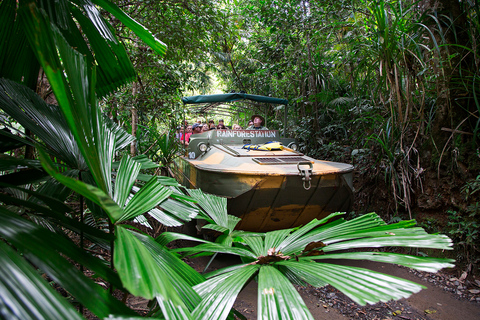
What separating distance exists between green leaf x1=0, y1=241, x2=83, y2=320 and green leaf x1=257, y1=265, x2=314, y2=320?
0.96ft

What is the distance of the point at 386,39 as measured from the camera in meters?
3.13

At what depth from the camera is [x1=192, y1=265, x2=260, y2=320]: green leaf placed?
1.79ft

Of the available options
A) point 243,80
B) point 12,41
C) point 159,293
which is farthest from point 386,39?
point 243,80

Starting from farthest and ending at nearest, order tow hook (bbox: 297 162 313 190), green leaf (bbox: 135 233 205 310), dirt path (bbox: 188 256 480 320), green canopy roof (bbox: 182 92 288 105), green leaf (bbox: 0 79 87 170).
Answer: green canopy roof (bbox: 182 92 288 105)
tow hook (bbox: 297 162 313 190)
dirt path (bbox: 188 256 480 320)
green leaf (bbox: 0 79 87 170)
green leaf (bbox: 135 233 205 310)

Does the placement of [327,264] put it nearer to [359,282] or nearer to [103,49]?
[359,282]

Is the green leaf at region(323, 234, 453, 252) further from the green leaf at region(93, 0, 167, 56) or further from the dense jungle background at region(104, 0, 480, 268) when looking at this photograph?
the dense jungle background at region(104, 0, 480, 268)

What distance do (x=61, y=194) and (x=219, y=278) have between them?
1.91 feet

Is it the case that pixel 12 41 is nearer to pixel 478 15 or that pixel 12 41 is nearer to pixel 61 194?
pixel 61 194

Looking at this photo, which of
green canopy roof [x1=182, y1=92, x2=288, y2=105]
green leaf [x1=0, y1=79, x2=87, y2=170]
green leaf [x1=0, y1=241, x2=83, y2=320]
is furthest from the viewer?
green canopy roof [x1=182, y1=92, x2=288, y2=105]

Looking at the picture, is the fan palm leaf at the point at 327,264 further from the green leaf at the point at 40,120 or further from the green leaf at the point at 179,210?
the green leaf at the point at 40,120

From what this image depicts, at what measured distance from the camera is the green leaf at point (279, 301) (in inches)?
20.1

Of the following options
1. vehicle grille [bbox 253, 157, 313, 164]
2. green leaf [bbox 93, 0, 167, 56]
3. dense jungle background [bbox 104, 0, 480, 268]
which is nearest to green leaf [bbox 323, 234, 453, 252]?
green leaf [bbox 93, 0, 167, 56]

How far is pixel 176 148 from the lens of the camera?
3.81m

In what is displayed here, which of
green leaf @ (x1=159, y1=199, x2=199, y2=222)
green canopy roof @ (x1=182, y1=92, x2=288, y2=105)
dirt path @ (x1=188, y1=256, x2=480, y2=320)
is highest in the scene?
green canopy roof @ (x1=182, y1=92, x2=288, y2=105)
